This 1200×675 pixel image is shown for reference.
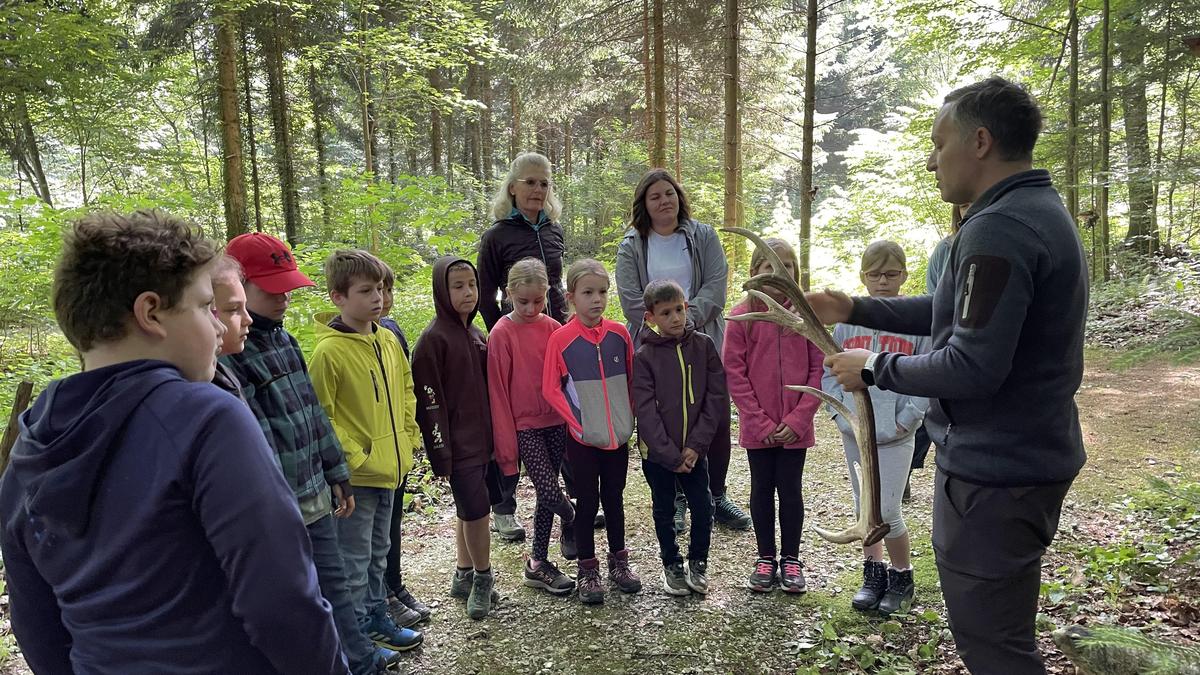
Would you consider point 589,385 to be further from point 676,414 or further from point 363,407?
point 363,407

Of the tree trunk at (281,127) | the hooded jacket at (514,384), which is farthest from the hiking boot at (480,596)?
the tree trunk at (281,127)

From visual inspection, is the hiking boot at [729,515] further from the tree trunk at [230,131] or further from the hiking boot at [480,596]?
the tree trunk at [230,131]

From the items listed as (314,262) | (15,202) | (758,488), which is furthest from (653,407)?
(15,202)

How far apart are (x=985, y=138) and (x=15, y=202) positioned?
968 centimetres

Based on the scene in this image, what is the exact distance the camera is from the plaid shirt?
2.66m

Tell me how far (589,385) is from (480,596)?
54.7 inches

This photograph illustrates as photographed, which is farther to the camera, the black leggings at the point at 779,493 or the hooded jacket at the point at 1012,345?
the black leggings at the point at 779,493

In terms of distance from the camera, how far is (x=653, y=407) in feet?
12.8

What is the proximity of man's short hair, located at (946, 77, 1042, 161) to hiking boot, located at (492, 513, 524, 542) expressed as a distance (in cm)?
A: 388

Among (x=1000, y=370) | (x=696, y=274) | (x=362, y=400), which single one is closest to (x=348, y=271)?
(x=362, y=400)

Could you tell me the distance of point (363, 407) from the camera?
10.7ft

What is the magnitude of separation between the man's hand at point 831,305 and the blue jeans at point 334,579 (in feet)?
7.41

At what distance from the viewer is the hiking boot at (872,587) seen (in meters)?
3.63

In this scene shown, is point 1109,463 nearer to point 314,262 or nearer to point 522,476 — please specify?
point 522,476
